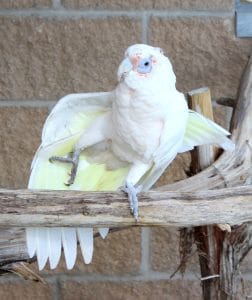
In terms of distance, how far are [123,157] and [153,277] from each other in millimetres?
416

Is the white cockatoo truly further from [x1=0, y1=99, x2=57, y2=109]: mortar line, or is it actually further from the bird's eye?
[x1=0, y1=99, x2=57, y2=109]: mortar line

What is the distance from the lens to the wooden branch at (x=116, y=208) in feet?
2.06

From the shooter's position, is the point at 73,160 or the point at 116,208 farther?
the point at 73,160

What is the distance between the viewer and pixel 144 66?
707mm

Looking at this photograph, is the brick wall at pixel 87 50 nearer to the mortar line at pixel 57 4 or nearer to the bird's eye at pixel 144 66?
the mortar line at pixel 57 4

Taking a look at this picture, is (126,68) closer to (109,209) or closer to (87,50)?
(109,209)

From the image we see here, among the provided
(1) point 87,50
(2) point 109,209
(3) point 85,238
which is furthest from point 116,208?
(1) point 87,50

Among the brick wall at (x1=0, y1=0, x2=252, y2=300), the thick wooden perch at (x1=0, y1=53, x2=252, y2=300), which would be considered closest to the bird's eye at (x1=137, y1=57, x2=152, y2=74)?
the thick wooden perch at (x1=0, y1=53, x2=252, y2=300)

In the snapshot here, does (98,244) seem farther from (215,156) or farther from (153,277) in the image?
(215,156)

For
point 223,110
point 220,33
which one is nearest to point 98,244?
point 223,110

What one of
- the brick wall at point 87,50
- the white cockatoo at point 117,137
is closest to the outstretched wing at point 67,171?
the white cockatoo at point 117,137

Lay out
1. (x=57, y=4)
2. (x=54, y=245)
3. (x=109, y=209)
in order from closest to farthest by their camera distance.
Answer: (x=109, y=209), (x=54, y=245), (x=57, y=4)

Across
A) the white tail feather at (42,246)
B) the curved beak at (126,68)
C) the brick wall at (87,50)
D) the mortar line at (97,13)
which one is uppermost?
the mortar line at (97,13)

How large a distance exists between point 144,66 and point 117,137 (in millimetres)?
110
